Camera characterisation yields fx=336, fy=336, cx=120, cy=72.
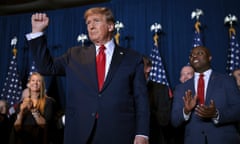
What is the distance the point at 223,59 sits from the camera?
505 cm

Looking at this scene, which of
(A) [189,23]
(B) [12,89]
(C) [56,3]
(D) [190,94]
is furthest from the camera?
(C) [56,3]

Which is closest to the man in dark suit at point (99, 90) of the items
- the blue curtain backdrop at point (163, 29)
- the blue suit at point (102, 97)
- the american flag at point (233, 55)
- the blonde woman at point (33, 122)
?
the blue suit at point (102, 97)

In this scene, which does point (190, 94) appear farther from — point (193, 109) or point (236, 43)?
point (236, 43)

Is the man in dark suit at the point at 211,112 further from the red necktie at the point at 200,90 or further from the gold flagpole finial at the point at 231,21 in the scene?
the gold flagpole finial at the point at 231,21

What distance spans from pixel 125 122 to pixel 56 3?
593 centimetres

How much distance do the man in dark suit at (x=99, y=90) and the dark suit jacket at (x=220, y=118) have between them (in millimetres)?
1140

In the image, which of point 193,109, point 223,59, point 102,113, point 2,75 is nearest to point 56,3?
point 2,75

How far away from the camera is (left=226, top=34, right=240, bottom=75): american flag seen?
480cm

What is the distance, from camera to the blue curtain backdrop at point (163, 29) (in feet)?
17.1

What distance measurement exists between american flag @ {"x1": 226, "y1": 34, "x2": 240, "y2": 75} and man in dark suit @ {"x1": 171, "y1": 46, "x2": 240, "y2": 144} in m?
1.65

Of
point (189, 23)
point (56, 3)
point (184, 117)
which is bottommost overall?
point (184, 117)

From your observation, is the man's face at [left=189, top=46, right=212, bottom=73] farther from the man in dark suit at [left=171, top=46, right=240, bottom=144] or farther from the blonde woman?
the blonde woman

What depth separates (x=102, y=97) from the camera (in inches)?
78.9

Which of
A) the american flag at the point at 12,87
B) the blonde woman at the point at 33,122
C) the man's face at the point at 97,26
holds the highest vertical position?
the man's face at the point at 97,26
